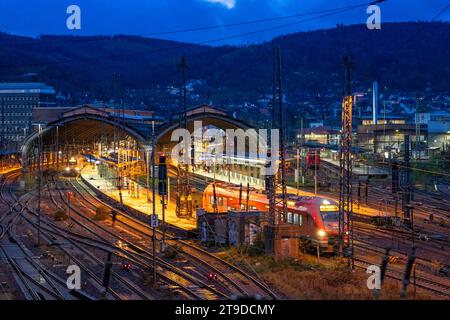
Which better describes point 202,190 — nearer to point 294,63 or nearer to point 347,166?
point 347,166

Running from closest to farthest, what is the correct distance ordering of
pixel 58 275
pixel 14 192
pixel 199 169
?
pixel 58 275 → pixel 14 192 → pixel 199 169

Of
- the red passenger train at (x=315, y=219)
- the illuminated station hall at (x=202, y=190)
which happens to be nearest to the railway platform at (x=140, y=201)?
the illuminated station hall at (x=202, y=190)

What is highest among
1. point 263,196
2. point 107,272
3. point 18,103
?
point 18,103

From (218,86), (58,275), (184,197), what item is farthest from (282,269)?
(218,86)

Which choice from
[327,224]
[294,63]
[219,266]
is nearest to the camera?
[219,266]

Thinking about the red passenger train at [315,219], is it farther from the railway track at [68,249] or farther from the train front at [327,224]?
the railway track at [68,249]

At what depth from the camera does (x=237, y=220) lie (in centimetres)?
1861

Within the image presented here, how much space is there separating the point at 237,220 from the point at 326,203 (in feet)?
8.90

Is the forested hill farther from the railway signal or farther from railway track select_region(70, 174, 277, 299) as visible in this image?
the railway signal

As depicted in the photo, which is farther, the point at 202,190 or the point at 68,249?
the point at 202,190

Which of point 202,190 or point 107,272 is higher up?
point 107,272

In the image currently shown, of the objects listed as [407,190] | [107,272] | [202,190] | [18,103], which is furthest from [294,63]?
[107,272]
